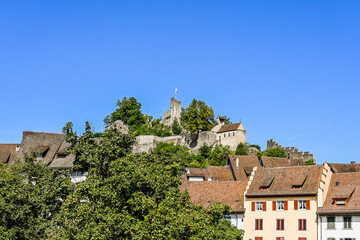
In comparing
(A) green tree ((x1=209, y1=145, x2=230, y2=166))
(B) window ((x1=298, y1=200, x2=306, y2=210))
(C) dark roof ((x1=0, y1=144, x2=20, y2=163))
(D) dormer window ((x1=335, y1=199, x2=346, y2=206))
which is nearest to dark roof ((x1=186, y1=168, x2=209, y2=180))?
(A) green tree ((x1=209, y1=145, x2=230, y2=166))

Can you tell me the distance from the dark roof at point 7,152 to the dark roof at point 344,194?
44.7 m

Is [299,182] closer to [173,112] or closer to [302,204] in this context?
[302,204]

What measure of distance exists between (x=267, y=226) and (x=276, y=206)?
7.27ft

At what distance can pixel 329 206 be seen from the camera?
5862 centimetres

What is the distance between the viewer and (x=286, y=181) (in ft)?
207

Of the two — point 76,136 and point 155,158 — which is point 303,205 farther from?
point 76,136

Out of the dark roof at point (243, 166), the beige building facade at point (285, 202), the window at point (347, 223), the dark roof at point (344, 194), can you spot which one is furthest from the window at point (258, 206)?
the dark roof at point (243, 166)

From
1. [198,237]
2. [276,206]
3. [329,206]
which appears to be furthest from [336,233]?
[198,237]

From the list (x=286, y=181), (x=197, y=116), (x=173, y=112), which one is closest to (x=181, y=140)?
(x=197, y=116)

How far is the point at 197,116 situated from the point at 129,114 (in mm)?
26928

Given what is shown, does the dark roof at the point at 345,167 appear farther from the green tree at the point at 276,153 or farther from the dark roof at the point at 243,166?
the green tree at the point at 276,153

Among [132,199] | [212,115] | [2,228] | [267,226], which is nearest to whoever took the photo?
[132,199]

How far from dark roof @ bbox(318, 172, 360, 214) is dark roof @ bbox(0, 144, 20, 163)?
44.7 m

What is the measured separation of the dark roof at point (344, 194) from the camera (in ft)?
187
